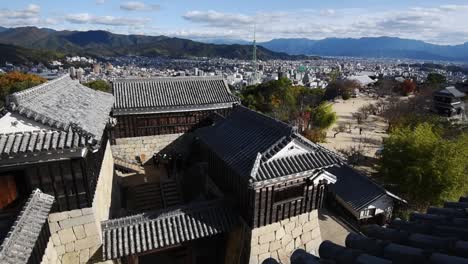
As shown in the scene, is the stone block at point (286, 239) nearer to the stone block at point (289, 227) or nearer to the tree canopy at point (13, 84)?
the stone block at point (289, 227)

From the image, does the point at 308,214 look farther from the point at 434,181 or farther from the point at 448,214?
the point at 434,181

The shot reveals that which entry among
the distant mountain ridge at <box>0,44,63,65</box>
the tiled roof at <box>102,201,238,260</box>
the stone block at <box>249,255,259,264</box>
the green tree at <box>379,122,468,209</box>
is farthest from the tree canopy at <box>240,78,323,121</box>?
the distant mountain ridge at <box>0,44,63,65</box>

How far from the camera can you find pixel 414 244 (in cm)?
380

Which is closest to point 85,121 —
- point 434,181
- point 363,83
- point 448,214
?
point 448,214

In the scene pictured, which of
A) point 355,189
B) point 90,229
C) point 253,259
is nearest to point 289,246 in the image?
point 253,259

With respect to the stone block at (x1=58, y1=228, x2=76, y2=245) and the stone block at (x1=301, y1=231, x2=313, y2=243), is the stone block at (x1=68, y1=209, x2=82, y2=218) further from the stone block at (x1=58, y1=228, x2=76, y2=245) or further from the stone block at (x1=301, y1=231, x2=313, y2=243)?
the stone block at (x1=301, y1=231, x2=313, y2=243)

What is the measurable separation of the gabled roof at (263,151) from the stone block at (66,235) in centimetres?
566

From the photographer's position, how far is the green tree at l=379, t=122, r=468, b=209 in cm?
1673

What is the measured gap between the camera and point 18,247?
622 cm

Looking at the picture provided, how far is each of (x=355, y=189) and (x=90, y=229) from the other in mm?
16155

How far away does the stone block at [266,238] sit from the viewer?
35.6ft

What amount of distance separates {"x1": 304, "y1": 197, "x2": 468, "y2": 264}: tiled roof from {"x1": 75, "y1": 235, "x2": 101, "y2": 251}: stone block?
26.5 ft

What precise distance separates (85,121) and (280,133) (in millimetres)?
6902

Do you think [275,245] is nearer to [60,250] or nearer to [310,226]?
[310,226]
